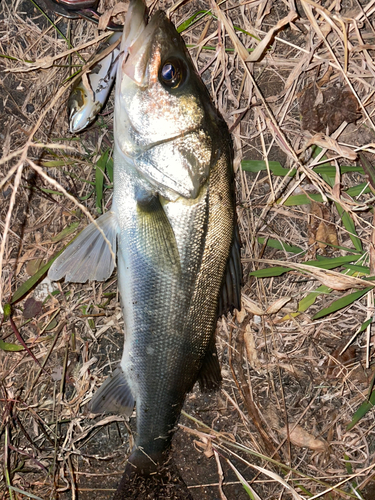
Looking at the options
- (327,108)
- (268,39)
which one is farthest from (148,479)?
(268,39)

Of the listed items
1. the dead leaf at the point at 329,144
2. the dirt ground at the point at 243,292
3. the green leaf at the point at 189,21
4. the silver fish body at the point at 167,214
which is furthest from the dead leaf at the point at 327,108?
the green leaf at the point at 189,21

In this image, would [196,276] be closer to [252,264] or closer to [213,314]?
[213,314]

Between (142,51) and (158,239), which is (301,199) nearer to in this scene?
(158,239)

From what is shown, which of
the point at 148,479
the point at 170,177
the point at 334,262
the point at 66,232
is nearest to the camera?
the point at 170,177

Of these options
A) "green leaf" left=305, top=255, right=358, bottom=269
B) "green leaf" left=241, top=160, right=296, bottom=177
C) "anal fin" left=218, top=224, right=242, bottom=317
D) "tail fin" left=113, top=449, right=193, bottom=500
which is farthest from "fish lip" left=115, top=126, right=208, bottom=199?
"tail fin" left=113, top=449, right=193, bottom=500

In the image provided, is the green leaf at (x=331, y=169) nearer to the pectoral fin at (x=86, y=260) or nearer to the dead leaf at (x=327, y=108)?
the dead leaf at (x=327, y=108)

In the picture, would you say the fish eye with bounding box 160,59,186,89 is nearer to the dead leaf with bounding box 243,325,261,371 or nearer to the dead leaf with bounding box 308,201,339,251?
the dead leaf with bounding box 308,201,339,251
